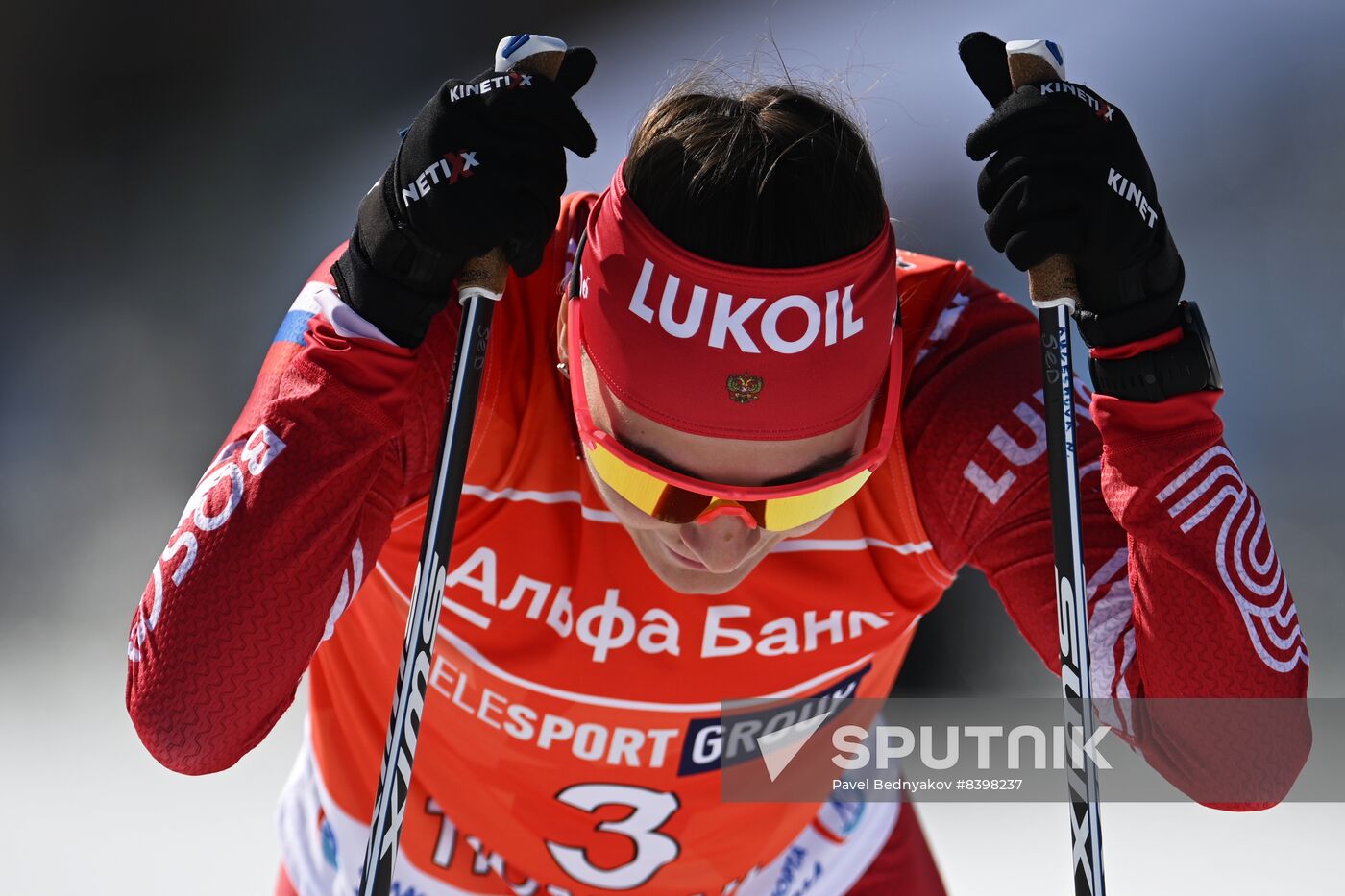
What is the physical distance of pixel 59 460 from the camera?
4.93 m

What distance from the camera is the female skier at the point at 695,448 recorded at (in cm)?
140

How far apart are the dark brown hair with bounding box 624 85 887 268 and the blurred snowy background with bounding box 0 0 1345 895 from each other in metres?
0.30

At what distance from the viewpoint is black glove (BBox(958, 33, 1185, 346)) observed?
1391 millimetres

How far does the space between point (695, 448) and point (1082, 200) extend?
19.0 inches

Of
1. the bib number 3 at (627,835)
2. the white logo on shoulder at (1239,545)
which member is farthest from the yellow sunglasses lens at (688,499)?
the bib number 3 at (627,835)

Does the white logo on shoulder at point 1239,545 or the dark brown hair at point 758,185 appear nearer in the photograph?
the dark brown hair at point 758,185

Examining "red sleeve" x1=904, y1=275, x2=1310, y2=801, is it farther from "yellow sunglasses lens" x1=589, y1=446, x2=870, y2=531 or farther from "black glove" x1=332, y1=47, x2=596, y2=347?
"black glove" x1=332, y1=47, x2=596, y2=347

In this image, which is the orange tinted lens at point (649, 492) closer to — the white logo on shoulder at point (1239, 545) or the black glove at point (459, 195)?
the black glove at point (459, 195)

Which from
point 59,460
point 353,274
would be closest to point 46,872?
point 59,460

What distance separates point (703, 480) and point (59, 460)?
422cm

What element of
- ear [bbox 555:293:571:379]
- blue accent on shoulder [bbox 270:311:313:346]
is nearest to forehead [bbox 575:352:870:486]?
ear [bbox 555:293:571:379]

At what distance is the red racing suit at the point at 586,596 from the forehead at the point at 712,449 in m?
0.18

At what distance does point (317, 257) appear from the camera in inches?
196

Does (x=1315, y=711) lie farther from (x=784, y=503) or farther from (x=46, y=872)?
(x=46, y=872)
